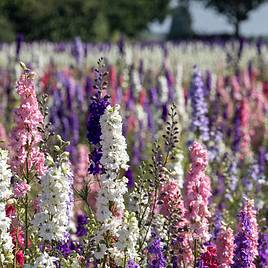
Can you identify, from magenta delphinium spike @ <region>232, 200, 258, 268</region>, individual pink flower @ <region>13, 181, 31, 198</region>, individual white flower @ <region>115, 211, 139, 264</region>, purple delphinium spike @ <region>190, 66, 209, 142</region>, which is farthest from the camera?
purple delphinium spike @ <region>190, 66, 209, 142</region>

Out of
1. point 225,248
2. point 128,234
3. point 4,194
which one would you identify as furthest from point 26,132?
point 225,248

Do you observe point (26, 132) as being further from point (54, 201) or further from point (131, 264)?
point (131, 264)

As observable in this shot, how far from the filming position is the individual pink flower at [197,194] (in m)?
5.25

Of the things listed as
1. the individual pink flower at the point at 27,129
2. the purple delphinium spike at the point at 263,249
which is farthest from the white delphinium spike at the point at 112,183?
the purple delphinium spike at the point at 263,249

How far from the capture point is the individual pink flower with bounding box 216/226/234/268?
538 centimetres

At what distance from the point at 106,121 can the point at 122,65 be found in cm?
1282

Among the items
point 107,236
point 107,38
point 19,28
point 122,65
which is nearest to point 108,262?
point 107,236

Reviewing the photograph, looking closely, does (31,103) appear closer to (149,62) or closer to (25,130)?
(25,130)

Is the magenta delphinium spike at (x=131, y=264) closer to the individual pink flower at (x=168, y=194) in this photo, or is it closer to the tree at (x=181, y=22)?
the individual pink flower at (x=168, y=194)

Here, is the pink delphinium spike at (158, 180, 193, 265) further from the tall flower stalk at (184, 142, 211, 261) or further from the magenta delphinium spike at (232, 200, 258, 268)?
the magenta delphinium spike at (232, 200, 258, 268)

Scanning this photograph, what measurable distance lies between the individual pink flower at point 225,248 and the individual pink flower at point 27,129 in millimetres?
1152

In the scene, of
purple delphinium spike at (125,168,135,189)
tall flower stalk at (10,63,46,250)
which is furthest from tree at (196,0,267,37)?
tall flower stalk at (10,63,46,250)

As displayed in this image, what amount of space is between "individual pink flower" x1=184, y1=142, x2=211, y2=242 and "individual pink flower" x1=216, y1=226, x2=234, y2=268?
0.10 m

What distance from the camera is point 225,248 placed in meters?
5.40
